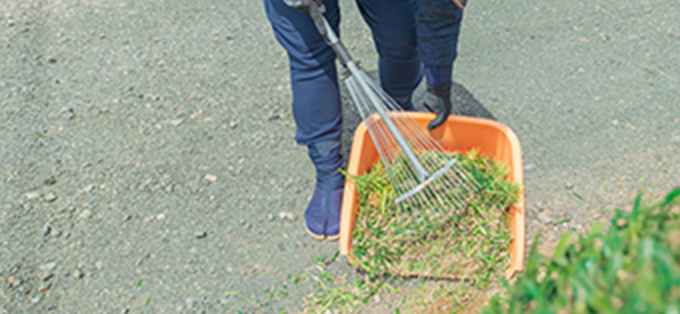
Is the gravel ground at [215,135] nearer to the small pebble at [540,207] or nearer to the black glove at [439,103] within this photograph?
the small pebble at [540,207]

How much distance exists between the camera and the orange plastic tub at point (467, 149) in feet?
5.46

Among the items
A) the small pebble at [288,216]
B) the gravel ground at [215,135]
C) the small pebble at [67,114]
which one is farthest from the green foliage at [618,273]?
the small pebble at [67,114]

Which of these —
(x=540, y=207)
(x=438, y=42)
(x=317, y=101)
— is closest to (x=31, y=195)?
(x=317, y=101)

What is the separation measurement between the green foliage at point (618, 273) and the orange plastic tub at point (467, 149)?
104cm

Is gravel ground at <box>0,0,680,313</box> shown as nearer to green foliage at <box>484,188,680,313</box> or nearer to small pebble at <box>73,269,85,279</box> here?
small pebble at <box>73,269,85,279</box>

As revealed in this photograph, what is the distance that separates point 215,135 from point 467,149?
45.3 inches

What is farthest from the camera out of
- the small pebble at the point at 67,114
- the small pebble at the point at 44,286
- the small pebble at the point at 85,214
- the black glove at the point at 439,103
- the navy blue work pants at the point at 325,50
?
the small pebble at the point at 67,114

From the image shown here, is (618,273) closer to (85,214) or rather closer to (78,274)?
(78,274)

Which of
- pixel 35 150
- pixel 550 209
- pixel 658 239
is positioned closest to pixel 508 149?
pixel 550 209

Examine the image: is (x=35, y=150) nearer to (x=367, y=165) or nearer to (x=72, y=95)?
(x=72, y=95)

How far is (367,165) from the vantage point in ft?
6.34

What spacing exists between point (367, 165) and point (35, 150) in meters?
1.54

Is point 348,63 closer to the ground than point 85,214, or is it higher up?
higher up

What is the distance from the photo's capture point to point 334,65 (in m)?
1.72
